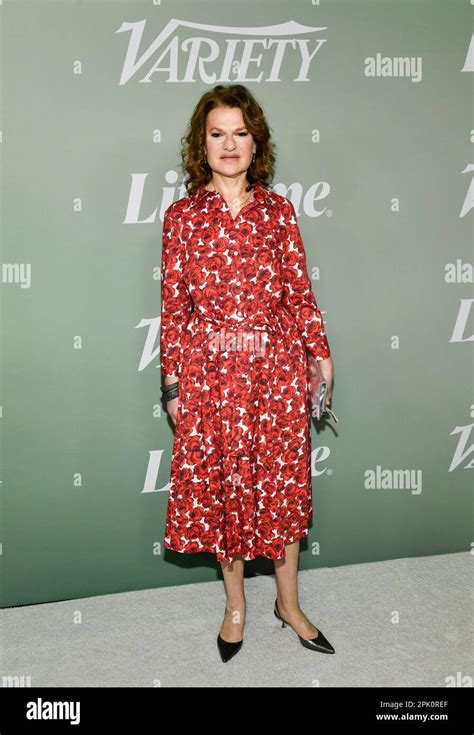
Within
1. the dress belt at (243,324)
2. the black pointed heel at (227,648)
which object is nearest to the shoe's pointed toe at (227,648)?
the black pointed heel at (227,648)

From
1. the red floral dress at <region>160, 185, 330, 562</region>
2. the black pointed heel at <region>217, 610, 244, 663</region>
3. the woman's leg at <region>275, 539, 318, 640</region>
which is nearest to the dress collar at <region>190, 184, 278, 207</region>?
the red floral dress at <region>160, 185, 330, 562</region>

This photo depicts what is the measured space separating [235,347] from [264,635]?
1.01m

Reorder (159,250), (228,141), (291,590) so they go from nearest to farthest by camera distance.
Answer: (228,141) < (291,590) < (159,250)

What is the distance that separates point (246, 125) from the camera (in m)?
2.00

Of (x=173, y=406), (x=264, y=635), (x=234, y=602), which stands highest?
(x=173, y=406)

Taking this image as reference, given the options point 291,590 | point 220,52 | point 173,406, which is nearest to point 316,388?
point 173,406

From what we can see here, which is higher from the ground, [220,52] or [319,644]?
[220,52]

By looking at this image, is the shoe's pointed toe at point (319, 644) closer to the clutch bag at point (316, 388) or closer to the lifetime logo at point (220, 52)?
the clutch bag at point (316, 388)

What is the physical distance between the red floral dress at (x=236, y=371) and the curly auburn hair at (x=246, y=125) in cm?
5

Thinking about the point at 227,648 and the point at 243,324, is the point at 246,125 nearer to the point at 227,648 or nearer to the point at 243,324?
the point at 243,324

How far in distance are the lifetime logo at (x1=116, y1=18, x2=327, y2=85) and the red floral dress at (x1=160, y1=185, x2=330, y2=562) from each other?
0.51m

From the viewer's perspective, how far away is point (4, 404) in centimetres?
237

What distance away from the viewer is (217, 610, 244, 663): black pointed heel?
214cm

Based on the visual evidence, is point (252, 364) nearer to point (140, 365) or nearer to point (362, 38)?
point (140, 365)
